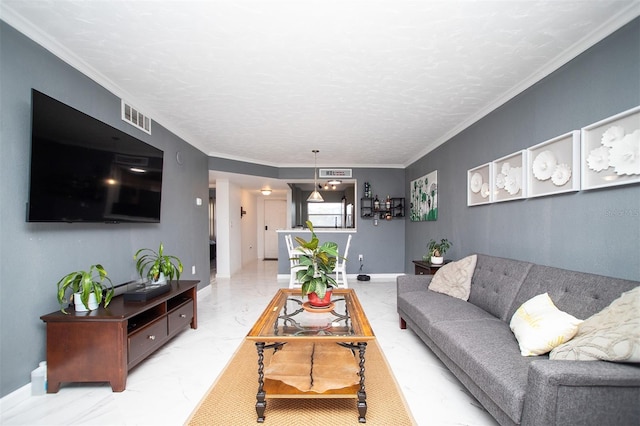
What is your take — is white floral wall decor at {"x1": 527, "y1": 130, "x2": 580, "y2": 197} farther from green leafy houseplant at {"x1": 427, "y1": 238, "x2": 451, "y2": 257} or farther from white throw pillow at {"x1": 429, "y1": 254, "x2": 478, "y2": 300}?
green leafy houseplant at {"x1": 427, "y1": 238, "x2": 451, "y2": 257}

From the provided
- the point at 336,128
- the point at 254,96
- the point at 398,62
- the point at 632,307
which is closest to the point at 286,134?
the point at 336,128

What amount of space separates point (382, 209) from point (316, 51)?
4.39 metres

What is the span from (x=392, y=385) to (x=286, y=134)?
3.34m

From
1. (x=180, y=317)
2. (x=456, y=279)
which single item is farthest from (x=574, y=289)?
(x=180, y=317)

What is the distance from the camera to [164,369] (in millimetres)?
2287

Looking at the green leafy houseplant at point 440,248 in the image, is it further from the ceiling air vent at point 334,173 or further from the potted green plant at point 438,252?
the ceiling air vent at point 334,173

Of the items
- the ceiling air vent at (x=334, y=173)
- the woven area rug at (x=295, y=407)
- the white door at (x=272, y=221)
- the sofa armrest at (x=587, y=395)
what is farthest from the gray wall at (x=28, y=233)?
the white door at (x=272, y=221)

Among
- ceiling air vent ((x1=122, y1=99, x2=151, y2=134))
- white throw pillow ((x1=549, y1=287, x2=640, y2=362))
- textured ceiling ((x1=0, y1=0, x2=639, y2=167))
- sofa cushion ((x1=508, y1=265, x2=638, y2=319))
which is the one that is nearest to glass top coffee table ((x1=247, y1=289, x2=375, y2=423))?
white throw pillow ((x1=549, y1=287, x2=640, y2=362))

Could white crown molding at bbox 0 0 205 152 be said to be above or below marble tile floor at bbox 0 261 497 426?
above

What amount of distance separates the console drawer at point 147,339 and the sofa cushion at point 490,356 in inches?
90.2

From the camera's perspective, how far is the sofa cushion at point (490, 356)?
4.36 feet

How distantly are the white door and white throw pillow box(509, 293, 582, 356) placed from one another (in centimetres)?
838

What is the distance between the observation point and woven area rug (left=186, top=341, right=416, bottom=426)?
167cm

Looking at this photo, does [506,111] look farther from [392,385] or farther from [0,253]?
[0,253]
